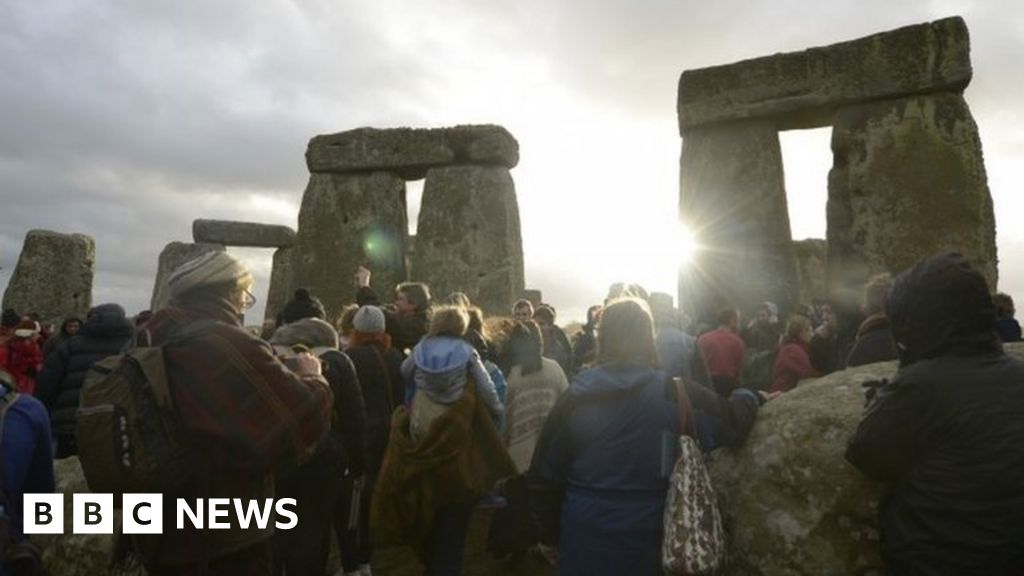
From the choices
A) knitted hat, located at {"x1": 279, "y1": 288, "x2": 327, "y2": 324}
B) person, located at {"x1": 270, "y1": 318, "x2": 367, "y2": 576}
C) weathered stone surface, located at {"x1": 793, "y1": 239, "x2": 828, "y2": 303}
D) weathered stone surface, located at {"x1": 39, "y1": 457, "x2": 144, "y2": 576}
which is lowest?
weathered stone surface, located at {"x1": 39, "y1": 457, "x2": 144, "y2": 576}

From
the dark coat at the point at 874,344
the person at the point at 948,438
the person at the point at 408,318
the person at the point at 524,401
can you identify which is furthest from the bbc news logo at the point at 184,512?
the dark coat at the point at 874,344

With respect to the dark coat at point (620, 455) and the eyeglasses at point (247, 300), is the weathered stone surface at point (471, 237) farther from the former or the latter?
the eyeglasses at point (247, 300)

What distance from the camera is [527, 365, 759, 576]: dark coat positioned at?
2459 millimetres

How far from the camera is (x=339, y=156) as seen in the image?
10.7 metres

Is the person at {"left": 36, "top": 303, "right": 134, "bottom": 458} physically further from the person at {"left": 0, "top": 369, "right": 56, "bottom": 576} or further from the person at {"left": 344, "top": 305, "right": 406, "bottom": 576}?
the person at {"left": 0, "top": 369, "right": 56, "bottom": 576}

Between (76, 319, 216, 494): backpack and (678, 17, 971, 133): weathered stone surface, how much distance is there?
793cm

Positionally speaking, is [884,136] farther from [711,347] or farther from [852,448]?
[852,448]

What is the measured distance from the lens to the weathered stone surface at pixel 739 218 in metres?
8.63

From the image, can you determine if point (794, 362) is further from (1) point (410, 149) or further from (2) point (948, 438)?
(1) point (410, 149)

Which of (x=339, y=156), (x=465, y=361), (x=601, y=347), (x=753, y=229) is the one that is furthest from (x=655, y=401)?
(x=339, y=156)

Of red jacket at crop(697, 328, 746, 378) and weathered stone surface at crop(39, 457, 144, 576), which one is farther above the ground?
red jacket at crop(697, 328, 746, 378)

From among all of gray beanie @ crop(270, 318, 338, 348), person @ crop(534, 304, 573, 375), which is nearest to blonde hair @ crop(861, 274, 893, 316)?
gray beanie @ crop(270, 318, 338, 348)

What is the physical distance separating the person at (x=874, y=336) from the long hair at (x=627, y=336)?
1.58m

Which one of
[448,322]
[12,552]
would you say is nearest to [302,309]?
[448,322]
